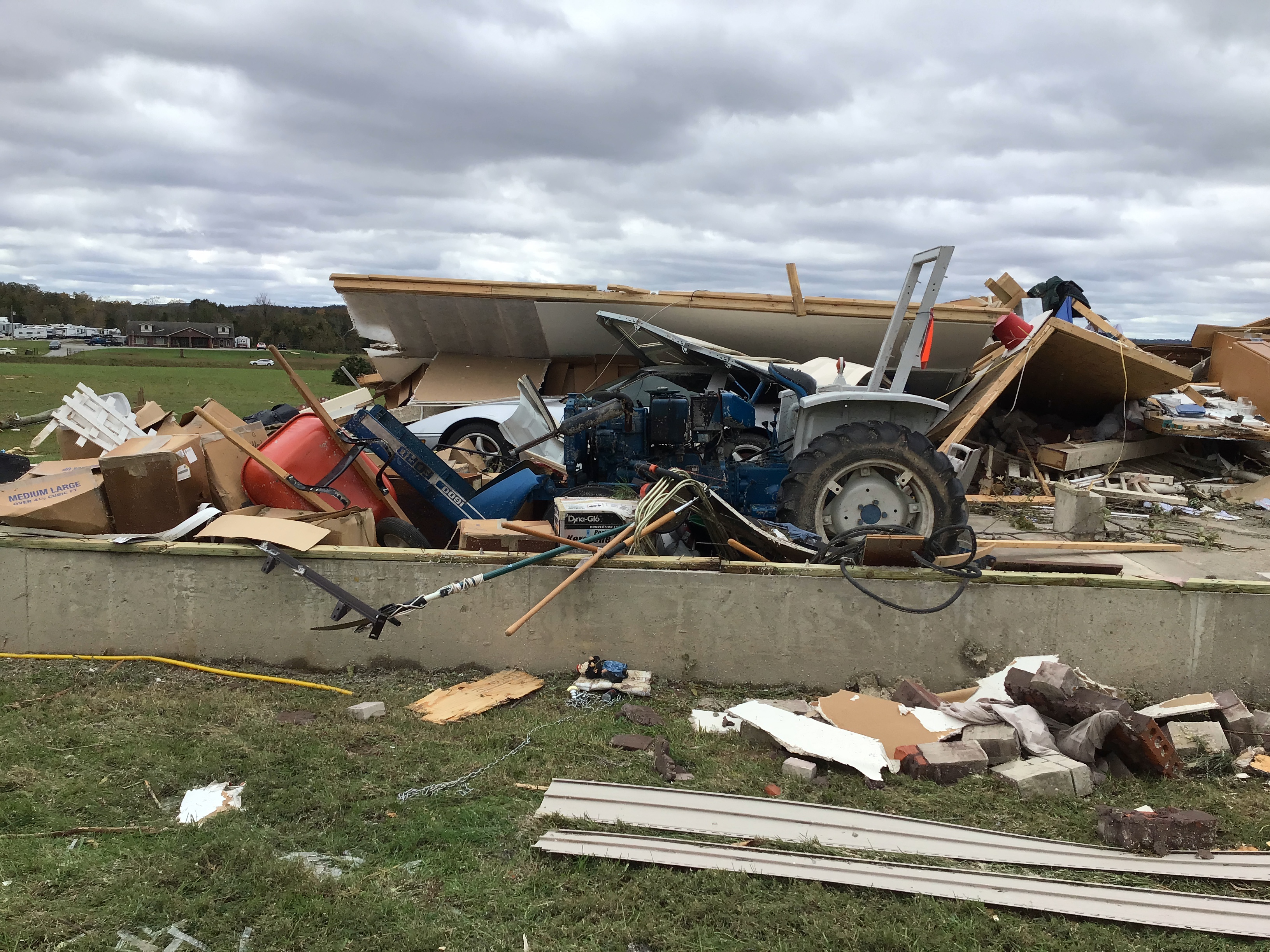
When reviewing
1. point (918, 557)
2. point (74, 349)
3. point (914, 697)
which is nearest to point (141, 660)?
point (914, 697)

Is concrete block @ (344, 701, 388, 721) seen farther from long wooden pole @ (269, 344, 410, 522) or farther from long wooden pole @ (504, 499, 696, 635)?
long wooden pole @ (269, 344, 410, 522)

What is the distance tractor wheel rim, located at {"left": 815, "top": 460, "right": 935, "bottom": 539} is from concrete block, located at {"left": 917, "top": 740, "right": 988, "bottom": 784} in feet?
7.61

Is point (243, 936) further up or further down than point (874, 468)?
further down

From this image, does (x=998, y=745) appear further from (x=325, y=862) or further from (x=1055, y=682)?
(x=325, y=862)

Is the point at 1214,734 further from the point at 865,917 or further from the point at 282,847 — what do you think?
the point at 282,847

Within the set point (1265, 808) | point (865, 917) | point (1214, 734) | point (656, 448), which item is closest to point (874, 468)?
point (656, 448)

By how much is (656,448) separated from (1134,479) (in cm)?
670

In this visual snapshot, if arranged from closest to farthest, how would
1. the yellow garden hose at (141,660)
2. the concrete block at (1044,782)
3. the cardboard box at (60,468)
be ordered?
the concrete block at (1044,782)
the yellow garden hose at (141,660)
the cardboard box at (60,468)

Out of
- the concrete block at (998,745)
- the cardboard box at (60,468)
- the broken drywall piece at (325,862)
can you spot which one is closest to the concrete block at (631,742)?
the broken drywall piece at (325,862)

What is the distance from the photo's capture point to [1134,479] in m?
10.2

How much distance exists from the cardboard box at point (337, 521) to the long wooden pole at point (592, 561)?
1443mm

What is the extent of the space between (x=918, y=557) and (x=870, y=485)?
4.33 feet

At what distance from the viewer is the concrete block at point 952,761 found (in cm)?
384

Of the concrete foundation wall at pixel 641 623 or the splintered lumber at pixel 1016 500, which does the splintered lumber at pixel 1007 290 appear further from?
the concrete foundation wall at pixel 641 623
